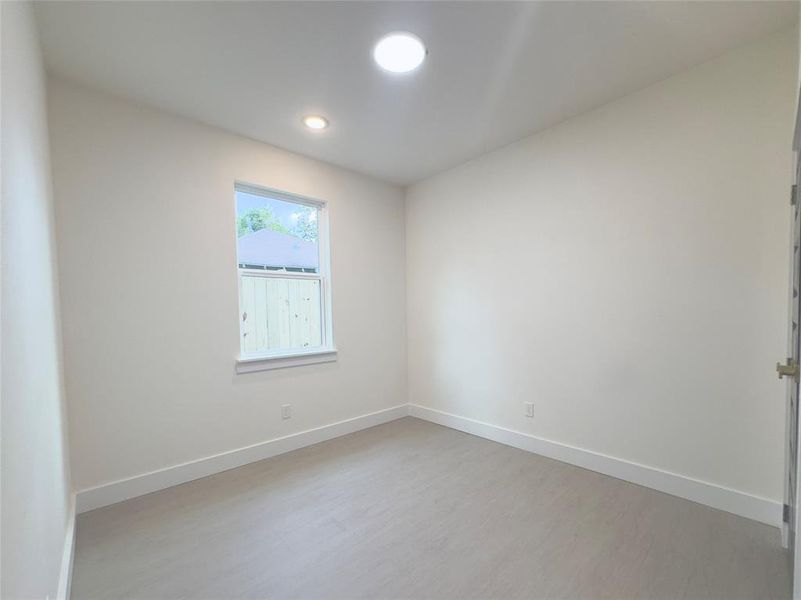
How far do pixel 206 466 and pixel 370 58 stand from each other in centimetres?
289

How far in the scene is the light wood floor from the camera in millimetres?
1503

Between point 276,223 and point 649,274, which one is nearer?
point 649,274

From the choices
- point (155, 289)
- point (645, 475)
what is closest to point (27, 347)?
point (155, 289)

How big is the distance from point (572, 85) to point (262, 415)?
324 centimetres

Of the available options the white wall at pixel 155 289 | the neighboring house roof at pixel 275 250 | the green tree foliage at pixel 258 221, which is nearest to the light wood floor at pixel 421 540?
the white wall at pixel 155 289

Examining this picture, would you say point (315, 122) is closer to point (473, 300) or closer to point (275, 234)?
point (275, 234)

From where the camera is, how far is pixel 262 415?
2799 mm

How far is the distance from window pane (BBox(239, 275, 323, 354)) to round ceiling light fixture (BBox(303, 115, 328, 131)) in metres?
1.27

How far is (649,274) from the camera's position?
2.22 meters

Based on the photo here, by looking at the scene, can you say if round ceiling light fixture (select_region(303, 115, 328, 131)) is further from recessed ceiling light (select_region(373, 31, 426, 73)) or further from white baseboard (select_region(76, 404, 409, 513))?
white baseboard (select_region(76, 404, 409, 513))

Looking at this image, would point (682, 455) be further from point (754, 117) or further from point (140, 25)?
point (140, 25)

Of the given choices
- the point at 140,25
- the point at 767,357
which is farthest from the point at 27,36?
the point at 767,357

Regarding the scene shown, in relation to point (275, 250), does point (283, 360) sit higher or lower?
lower

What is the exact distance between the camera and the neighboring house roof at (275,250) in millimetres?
2834
